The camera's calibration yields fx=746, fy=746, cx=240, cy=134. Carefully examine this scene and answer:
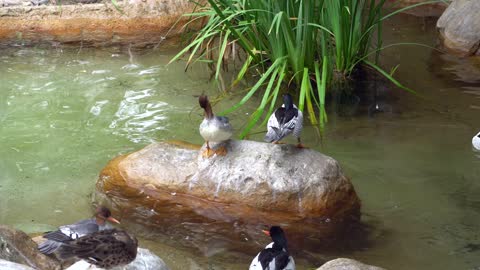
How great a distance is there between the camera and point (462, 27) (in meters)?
9.22

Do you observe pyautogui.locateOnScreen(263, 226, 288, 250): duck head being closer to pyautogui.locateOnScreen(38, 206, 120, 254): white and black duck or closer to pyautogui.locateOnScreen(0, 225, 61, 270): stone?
pyautogui.locateOnScreen(38, 206, 120, 254): white and black duck

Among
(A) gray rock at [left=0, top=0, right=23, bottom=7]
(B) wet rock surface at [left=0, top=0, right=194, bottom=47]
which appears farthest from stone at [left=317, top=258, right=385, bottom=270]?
(A) gray rock at [left=0, top=0, right=23, bottom=7]

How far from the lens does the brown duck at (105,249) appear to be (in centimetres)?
388

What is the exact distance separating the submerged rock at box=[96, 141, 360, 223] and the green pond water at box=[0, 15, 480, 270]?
22cm

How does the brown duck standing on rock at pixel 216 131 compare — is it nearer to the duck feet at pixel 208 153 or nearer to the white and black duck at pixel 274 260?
the duck feet at pixel 208 153

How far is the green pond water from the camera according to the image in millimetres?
5152

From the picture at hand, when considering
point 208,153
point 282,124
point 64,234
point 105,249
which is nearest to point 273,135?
point 282,124

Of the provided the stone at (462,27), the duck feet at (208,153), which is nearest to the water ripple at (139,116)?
the duck feet at (208,153)

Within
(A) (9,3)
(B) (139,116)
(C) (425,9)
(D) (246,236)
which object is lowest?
(D) (246,236)

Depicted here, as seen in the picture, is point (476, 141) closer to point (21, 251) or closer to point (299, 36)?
point (299, 36)

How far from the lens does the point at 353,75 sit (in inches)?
307

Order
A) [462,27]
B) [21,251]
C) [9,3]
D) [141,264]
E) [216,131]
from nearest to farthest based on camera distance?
[141,264], [21,251], [216,131], [462,27], [9,3]

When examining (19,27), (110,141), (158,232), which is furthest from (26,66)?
(158,232)

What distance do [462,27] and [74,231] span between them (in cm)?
633
